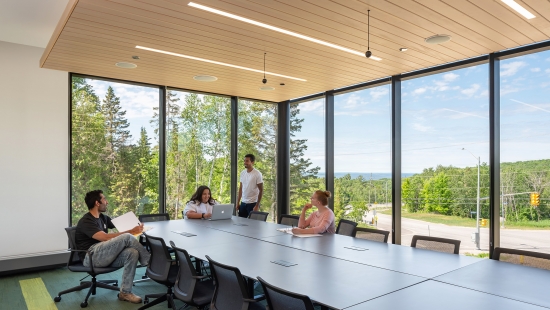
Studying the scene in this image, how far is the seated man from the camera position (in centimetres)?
438

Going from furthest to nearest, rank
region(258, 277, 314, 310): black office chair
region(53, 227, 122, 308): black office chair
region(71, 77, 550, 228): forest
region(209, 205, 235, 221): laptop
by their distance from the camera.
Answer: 1. region(209, 205, 235, 221): laptop
2. region(71, 77, 550, 228): forest
3. region(53, 227, 122, 308): black office chair
4. region(258, 277, 314, 310): black office chair

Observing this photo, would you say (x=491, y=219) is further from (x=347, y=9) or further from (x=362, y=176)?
(x=347, y=9)

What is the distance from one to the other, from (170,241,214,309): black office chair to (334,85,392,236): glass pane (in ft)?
13.5

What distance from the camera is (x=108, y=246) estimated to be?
4367 millimetres

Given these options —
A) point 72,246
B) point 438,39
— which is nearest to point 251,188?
point 72,246

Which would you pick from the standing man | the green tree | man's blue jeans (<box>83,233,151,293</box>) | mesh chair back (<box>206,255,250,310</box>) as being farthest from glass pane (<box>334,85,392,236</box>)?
mesh chair back (<box>206,255,250,310</box>)

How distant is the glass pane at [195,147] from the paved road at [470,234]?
334 cm

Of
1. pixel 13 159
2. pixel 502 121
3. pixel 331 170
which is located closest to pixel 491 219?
pixel 502 121

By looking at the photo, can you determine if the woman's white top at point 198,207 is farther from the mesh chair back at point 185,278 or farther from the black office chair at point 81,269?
the mesh chair back at point 185,278

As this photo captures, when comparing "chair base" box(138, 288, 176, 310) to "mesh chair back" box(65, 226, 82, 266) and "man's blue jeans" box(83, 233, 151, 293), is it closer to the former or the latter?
"man's blue jeans" box(83, 233, 151, 293)

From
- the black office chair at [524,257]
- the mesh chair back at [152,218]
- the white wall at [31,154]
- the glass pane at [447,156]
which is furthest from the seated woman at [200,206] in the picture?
the black office chair at [524,257]

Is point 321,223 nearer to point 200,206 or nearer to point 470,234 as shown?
point 200,206

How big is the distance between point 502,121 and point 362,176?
262cm

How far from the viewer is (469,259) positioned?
3.25 m
